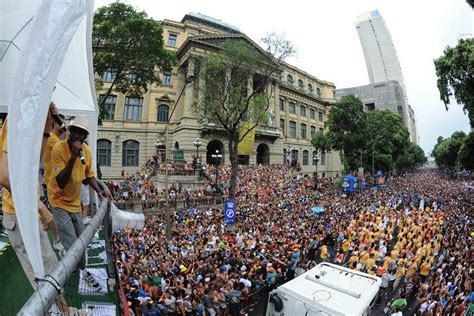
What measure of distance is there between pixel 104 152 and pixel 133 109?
6813mm

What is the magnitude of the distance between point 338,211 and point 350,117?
21.8 m

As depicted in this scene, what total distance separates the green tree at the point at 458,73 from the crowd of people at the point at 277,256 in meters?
8.71

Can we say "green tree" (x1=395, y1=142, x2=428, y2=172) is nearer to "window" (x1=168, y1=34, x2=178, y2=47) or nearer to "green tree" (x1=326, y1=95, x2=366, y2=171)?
"green tree" (x1=326, y1=95, x2=366, y2=171)

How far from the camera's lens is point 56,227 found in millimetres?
3020

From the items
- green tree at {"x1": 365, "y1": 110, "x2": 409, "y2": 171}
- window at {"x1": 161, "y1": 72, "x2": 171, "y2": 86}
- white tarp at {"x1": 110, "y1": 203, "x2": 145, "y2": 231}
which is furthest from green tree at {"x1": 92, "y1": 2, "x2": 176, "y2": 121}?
green tree at {"x1": 365, "y1": 110, "x2": 409, "y2": 171}

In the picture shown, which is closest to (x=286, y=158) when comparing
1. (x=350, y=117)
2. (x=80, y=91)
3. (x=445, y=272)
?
(x=350, y=117)

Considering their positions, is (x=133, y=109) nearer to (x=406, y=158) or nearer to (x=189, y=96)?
(x=189, y=96)

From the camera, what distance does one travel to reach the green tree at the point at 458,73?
18969 mm

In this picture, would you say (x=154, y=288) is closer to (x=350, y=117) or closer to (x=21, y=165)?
(x=21, y=165)

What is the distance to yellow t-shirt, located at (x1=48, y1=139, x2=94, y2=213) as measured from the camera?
299 cm

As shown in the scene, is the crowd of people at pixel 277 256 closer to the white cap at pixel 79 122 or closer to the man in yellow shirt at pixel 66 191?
the man in yellow shirt at pixel 66 191

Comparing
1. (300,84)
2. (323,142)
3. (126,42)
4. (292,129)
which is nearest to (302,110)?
(292,129)

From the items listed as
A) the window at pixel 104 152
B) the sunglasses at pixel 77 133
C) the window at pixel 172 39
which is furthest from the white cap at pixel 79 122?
the window at pixel 172 39

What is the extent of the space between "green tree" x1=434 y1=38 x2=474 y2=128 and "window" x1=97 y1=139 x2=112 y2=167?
35.6 meters
